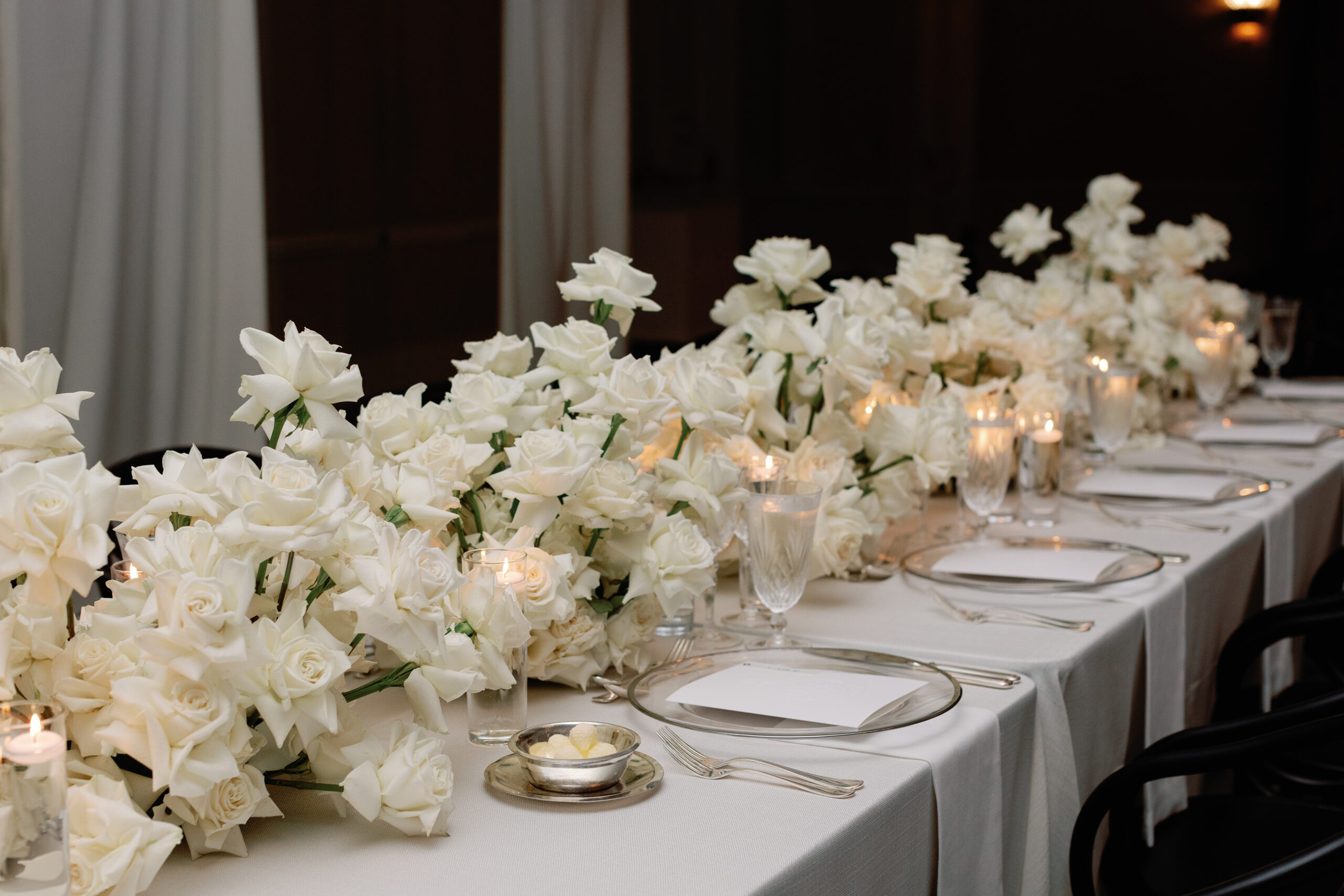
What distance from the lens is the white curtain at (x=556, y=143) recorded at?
454 cm

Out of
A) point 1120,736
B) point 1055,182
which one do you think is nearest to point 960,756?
point 1120,736

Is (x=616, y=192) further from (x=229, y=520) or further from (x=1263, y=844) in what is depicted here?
(x=229, y=520)

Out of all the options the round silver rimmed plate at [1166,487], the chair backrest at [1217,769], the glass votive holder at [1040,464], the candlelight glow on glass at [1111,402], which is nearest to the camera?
the chair backrest at [1217,769]

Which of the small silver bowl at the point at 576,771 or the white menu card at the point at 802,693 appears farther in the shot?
the white menu card at the point at 802,693

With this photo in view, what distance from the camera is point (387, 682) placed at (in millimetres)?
1058

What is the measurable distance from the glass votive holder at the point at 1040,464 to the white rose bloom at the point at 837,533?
540 mm

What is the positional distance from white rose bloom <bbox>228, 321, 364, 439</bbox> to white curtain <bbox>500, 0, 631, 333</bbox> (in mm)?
3459

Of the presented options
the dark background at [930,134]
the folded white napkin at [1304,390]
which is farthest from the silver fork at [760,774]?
the dark background at [930,134]

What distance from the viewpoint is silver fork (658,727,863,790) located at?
3.83ft

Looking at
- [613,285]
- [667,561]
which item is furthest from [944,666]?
[613,285]

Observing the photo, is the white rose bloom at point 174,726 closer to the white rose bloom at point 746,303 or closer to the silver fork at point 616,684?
the silver fork at point 616,684

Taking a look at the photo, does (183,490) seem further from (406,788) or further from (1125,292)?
(1125,292)

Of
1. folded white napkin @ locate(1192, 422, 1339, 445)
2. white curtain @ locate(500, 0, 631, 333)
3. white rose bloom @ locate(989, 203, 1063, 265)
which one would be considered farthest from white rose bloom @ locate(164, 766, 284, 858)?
white curtain @ locate(500, 0, 631, 333)

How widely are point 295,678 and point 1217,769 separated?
0.95m
